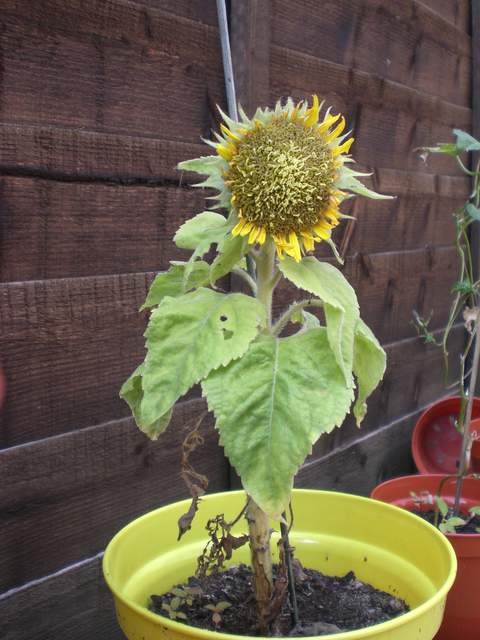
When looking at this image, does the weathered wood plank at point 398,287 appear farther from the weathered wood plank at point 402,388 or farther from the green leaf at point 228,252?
the green leaf at point 228,252

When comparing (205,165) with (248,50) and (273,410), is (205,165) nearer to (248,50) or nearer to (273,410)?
(273,410)

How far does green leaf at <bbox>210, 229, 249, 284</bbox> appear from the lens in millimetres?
925

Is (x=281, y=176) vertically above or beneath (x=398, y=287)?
above

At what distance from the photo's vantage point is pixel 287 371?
0.88m

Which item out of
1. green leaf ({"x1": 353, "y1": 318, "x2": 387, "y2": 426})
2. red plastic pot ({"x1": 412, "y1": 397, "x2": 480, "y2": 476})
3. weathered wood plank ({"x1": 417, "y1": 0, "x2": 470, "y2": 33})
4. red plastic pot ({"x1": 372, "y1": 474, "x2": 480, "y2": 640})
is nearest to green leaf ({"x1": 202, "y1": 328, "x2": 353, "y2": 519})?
green leaf ({"x1": 353, "y1": 318, "x2": 387, "y2": 426})

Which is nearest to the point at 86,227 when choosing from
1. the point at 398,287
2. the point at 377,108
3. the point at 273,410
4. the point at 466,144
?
the point at 273,410

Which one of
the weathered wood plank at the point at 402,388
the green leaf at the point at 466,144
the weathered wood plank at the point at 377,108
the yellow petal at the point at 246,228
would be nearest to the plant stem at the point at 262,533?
the yellow petal at the point at 246,228

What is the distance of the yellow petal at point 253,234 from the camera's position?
0.87m

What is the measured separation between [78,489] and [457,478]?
3.26 feet

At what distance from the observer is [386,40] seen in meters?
2.41

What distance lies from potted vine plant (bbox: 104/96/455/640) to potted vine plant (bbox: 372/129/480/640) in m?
0.52

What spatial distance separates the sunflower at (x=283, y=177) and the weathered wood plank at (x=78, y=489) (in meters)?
0.42

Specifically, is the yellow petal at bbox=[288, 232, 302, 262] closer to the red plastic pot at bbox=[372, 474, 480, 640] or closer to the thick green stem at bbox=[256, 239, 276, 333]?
the thick green stem at bbox=[256, 239, 276, 333]

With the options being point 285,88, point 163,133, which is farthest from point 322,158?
point 285,88
